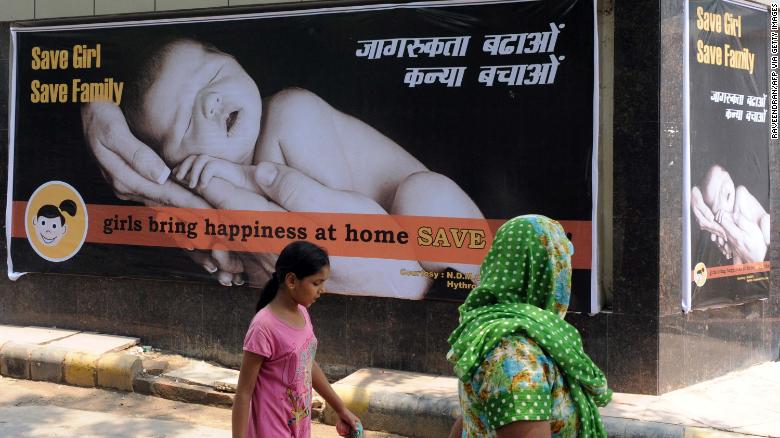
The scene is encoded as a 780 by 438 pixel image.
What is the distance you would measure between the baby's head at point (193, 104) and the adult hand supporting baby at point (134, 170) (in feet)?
0.38

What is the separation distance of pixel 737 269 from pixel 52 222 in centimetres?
592

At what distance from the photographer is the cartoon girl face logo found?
893 centimetres

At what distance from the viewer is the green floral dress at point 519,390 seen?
2.39m

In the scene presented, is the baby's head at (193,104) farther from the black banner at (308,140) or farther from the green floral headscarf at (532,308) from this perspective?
the green floral headscarf at (532,308)

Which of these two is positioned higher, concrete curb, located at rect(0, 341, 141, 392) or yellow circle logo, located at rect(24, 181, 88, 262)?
yellow circle logo, located at rect(24, 181, 88, 262)

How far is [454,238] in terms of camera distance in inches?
285

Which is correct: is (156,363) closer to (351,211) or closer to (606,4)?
(351,211)

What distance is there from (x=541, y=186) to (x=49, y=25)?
4.88 m

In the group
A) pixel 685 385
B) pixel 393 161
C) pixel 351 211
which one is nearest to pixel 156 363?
pixel 351 211

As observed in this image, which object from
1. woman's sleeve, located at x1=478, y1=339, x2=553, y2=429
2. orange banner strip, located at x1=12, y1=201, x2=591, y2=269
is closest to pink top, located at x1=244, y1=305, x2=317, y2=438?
woman's sleeve, located at x1=478, y1=339, x2=553, y2=429

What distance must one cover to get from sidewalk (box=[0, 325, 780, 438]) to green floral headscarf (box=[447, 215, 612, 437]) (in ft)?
12.6

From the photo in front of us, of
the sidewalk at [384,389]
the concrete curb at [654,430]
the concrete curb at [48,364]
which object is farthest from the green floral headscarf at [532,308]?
the concrete curb at [48,364]

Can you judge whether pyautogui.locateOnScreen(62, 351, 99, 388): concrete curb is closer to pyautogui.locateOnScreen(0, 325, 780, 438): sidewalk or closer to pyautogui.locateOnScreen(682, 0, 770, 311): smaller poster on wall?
pyautogui.locateOnScreen(0, 325, 780, 438): sidewalk

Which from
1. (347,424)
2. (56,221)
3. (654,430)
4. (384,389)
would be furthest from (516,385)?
(56,221)
